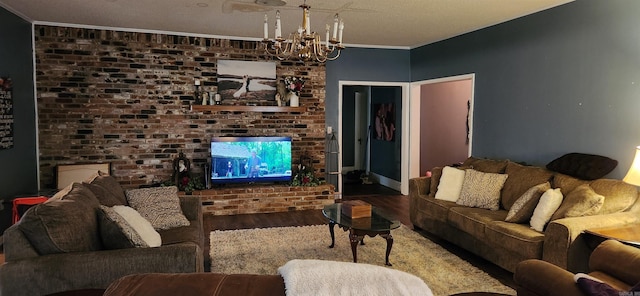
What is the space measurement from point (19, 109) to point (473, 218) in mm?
4960

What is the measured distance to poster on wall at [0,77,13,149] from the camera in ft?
13.5

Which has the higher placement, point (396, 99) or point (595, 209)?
point (396, 99)

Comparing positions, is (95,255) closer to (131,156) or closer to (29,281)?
(29,281)

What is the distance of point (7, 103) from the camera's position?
4.27 m

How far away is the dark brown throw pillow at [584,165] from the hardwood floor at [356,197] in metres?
1.06

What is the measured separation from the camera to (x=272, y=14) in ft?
14.8

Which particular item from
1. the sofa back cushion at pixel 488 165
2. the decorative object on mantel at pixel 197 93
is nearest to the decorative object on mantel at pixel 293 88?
the decorative object on mantel at pixel 197 93

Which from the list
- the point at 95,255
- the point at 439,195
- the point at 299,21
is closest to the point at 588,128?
the point at 439,195

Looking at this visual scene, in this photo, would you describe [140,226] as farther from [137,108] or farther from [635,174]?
[635,174]

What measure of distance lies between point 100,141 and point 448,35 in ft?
15.8

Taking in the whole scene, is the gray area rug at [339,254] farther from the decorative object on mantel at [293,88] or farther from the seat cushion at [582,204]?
the decorative object on mantel at [293,88]

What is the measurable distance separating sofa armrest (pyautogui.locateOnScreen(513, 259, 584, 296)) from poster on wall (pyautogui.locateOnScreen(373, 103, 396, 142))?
535 centimetres

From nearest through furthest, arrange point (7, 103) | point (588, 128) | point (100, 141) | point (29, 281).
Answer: point (29, 281) → point (588, 128) → point (7, 103) → point (100, 141)

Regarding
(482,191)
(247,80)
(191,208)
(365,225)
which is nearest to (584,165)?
(482,191)
